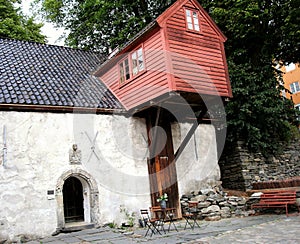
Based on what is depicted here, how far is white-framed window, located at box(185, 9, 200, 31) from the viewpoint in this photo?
11109 mm

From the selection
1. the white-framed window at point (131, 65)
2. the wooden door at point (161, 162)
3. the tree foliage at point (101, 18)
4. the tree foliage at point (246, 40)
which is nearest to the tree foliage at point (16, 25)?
the tree foliage at point (101, 18)

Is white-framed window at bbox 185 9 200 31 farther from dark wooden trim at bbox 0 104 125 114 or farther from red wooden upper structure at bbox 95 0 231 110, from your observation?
dark wooden trim at bbox 0 104 125 114

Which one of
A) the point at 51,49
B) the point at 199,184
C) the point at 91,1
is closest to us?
the point at 199,184

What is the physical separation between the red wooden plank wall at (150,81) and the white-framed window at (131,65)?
10.3 inches

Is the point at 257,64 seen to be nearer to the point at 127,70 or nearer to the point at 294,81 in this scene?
the point at 127,70

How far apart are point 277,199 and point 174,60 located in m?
5.68

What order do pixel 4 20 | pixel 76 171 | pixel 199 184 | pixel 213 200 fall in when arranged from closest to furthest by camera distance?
pixel 76 171 → pixel 213 200 → pixel 199 184 → pixel 4 20

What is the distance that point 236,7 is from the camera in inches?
606

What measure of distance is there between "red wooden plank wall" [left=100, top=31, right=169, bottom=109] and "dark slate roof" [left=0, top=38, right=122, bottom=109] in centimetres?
56

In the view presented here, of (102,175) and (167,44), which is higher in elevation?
(167,44)

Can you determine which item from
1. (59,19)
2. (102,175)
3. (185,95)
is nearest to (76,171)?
(102,175)

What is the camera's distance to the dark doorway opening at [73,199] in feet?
39.7

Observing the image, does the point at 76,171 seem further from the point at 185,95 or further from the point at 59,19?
the point at 59,19

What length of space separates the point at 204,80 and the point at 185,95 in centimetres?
87
